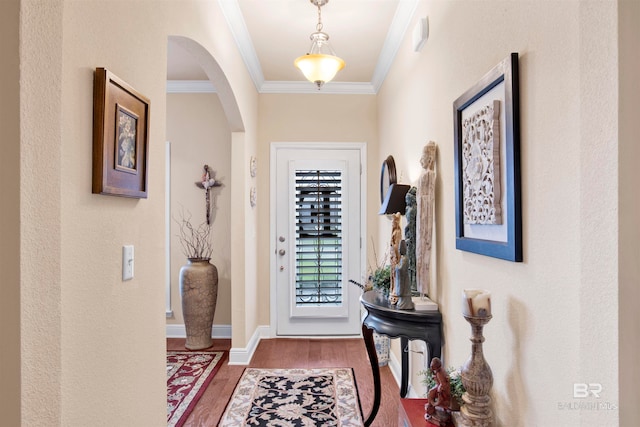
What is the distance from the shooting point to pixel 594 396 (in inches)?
33.9

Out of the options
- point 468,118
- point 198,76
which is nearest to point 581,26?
point 468,118

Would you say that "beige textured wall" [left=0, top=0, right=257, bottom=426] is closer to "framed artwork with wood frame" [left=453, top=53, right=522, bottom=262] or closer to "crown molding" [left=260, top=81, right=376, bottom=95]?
"framed artwork with wood frame" [left=453, top=53, right=522, bottom=262]

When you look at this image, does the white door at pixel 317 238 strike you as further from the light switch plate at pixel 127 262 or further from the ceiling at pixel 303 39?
the light switch plate at pixel 127 262

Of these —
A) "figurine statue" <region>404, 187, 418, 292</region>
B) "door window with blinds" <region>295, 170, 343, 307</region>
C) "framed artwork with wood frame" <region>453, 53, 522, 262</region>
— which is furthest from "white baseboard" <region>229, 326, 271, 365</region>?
"framed artwork with wood frame" <region>453, 53, 522, 262</region>

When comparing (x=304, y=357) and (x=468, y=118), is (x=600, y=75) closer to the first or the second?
(x=468, y=118)

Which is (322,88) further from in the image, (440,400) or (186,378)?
(440,400)

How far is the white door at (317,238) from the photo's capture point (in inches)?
164

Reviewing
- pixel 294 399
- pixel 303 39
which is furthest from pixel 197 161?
pixel 294 399

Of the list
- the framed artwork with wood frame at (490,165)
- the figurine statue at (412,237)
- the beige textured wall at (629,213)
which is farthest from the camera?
the figurine statue at (412,237)

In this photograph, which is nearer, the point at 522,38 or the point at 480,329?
the point at 522,38

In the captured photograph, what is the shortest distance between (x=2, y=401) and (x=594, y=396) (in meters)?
1.26

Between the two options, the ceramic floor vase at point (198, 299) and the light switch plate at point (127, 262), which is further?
the ceramic floor vase at point (198, 299)

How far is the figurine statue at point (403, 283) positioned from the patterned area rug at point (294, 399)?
0.90 m

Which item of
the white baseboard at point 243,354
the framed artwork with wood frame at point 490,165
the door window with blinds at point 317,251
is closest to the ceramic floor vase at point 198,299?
the white baseboard at point 243,354
